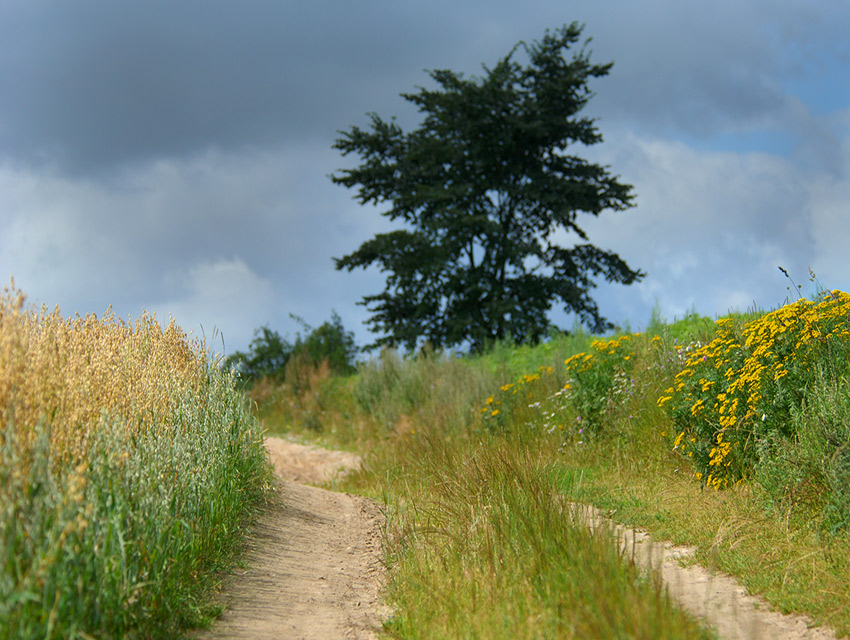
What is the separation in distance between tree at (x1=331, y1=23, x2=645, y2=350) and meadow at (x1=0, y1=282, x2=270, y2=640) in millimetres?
15819

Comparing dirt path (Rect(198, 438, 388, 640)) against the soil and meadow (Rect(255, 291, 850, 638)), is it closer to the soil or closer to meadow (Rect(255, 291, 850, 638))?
the soil

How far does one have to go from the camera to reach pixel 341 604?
16.6ft

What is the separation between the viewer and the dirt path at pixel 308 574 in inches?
178

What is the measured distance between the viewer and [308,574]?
5.71 metres

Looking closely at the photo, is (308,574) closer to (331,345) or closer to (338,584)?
(338,584)

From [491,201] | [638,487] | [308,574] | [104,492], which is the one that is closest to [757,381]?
[638,487]

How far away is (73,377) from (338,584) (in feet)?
8.13

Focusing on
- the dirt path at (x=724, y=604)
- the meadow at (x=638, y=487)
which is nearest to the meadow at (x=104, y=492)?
the meadow at (x=638, y=487)

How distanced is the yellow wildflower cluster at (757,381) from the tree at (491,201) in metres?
14.4

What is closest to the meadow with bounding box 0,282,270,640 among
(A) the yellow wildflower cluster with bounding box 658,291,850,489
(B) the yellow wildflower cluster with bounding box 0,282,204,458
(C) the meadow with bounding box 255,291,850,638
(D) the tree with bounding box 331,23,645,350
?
(B) the yellow wildflower cluster with bounding box 0,282,204,458

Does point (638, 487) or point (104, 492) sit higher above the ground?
point (104, 492)

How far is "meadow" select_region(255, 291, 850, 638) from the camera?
13.5ft

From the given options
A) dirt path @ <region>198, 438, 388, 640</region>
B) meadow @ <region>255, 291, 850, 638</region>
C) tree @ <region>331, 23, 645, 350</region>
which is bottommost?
dirt path @ <region>198, 438, 388, 640</region>

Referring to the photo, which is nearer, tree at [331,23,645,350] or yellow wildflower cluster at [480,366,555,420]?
yellow wildflower cluster at [480,366,555,420]
